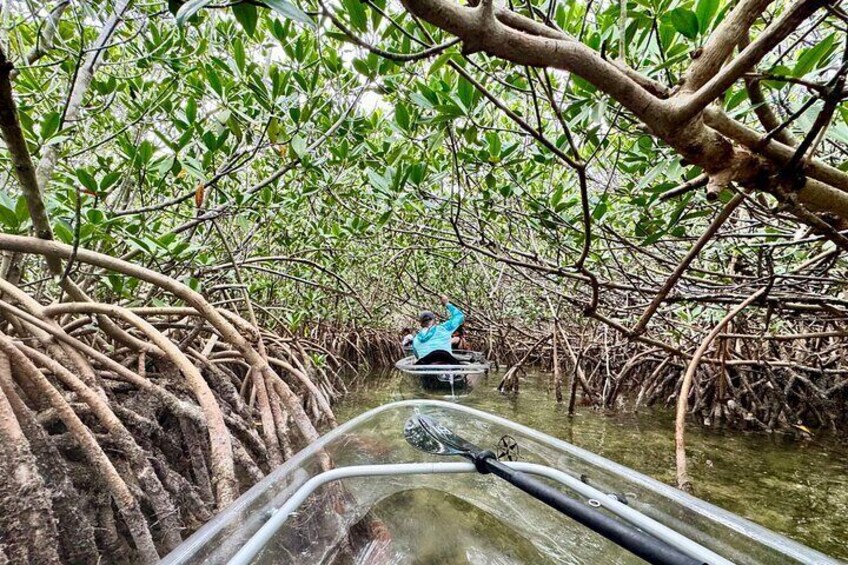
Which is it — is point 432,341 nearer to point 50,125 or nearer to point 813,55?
point 50,125

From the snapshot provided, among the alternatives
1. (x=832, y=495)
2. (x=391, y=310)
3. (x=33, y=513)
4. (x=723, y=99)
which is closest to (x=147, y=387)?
(x=33, y=513)

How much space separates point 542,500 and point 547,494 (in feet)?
0.07

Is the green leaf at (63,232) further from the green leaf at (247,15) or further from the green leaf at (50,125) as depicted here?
the green leaf at (247,15)

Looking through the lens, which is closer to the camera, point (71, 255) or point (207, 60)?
point (71, 255)

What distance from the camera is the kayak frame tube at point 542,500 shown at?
0.96 meters

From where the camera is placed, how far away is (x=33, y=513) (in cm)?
118

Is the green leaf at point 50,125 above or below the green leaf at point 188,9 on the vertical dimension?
above

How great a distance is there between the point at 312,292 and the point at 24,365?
3740mm

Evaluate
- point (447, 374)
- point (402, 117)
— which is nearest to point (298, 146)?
point (402, 117)

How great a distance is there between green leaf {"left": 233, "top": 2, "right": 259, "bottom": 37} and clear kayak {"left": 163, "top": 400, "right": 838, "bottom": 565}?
120 centimetres

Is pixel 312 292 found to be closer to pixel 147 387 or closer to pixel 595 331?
pixel 147 387

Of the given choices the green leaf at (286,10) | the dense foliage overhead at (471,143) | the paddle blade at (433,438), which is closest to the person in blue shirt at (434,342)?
the dense foliage overhead at (471,143)

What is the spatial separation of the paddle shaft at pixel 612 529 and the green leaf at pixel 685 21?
1225mm

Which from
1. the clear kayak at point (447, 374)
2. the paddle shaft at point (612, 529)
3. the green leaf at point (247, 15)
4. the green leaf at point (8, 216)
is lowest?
the clear kayak at point (447, 374)
